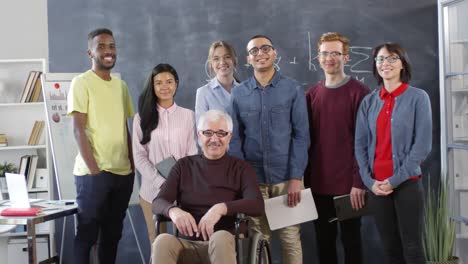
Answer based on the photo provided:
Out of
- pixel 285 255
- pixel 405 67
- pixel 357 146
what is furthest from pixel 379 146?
pixel 285 255

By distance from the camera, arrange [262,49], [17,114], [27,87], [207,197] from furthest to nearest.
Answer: [17,114]
[27,87]
[262,49]
[207,197]

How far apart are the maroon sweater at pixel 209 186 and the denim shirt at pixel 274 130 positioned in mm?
339

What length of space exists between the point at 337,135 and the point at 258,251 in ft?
3.46

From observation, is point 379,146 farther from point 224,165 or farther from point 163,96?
point 163,96

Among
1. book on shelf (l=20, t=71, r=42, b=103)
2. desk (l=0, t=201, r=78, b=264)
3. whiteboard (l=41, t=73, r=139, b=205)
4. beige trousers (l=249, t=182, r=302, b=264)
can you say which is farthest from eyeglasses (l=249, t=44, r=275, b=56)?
book on shelf (l=20, t=71, r=42, b=103)

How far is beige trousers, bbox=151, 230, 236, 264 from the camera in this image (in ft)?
10.1

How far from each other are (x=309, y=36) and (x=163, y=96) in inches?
61.6

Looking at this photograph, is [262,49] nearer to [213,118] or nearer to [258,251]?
[213,118]

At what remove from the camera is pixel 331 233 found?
4.00m

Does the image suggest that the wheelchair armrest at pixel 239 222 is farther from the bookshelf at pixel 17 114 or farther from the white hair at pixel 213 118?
the bookshelf at pixel 17 114

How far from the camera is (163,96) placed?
3.90 m

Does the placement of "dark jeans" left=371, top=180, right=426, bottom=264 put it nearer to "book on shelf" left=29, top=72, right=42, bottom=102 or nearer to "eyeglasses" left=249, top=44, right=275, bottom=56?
"eyeglasses" left=249, top=44, right=275, bottom=56

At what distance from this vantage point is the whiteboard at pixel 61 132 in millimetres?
4672

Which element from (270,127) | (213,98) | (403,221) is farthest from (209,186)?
(403,221)
